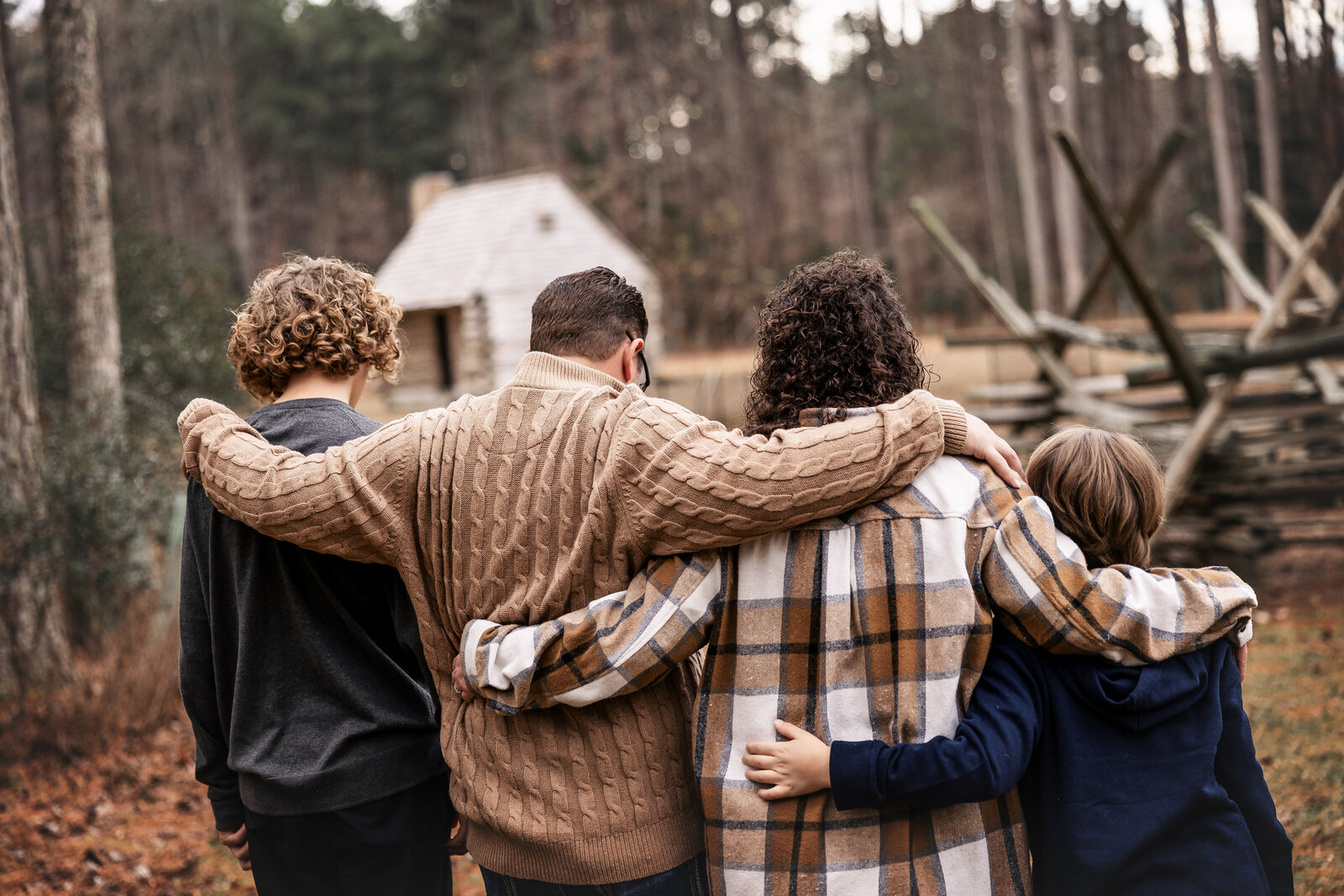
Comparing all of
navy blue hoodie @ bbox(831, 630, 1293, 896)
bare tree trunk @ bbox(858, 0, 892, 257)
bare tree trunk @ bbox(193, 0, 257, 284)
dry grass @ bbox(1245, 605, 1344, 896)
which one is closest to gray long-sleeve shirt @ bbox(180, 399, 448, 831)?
navy blue hoodie @ bbox(831, 630, 1293, 896)

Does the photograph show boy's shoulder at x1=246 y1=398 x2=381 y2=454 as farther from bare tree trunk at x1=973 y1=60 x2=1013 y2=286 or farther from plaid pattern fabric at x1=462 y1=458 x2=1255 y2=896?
bare tree trunk at x1=973 y1=60 x2=1013 y2=286

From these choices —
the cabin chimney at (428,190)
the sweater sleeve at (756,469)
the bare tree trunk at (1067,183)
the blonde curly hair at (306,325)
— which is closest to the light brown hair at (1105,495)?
the sweater sleeve at (756,469)

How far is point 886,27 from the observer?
36000 millimetres

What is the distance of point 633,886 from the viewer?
208 centimetres

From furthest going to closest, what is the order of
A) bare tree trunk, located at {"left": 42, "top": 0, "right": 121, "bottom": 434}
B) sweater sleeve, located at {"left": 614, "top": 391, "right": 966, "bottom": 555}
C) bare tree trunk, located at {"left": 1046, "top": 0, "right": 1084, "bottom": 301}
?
bare tree trunk, located at {"left": 1046, "top": 0, "right": 1084, "bottom": 301} < bare tree trunk, located at {"left": 42, "top": 0, "right": 121, "bottom": 434} < sweater sleeve, located at {"left": 614, "top": 391, "right": 966, "bottom": 555}

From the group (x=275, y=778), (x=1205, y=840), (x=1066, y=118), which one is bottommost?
(x=1205, y=840)

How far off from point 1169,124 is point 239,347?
42310 millimetres

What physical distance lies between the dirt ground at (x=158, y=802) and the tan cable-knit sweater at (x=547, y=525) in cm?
308

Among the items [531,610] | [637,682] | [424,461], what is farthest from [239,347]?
[637,682]

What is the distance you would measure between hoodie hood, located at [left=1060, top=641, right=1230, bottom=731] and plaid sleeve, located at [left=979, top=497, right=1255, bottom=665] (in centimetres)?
3

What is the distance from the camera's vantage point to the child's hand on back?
199 cm

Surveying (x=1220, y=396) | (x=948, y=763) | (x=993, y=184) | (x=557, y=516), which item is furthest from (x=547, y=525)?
(x=993, y=184)

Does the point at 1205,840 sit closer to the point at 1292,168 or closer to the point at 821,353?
the point at 821,353

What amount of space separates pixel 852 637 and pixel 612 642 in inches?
17.8
